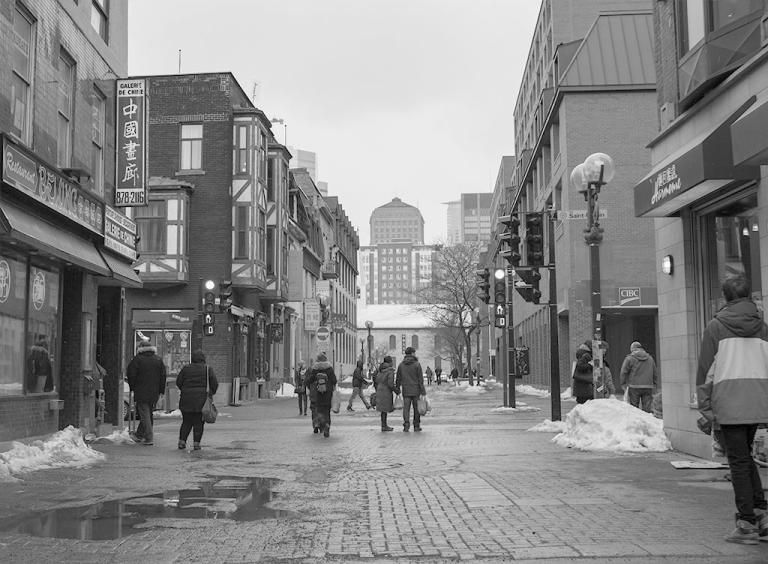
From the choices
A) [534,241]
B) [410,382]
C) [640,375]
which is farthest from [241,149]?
[640,375]

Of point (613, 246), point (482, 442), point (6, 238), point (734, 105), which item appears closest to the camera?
point (734, 105)

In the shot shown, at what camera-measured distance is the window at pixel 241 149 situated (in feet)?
113

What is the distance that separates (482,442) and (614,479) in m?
5.55

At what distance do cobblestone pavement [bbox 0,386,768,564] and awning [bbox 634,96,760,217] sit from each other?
3.39 metres

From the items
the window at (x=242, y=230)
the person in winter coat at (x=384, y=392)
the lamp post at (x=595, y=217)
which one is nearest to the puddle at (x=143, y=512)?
the lamp post at (x=595, y=217)

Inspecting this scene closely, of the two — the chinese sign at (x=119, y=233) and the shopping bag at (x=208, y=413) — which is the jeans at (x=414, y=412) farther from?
the chinese sign at (x=119, y=233)

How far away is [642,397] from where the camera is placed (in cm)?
1775

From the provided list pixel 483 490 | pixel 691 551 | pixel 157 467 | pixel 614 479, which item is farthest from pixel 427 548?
pixel 157 467

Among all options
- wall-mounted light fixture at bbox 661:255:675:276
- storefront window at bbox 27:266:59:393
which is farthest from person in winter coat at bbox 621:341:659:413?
storefront window at bbox 27:266:59:393

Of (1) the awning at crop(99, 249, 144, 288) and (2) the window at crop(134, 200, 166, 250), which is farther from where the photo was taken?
(2) the window at crop(134, 200, 166, 250)

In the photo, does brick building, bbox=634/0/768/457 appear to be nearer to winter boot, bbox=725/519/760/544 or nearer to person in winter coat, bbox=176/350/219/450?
winter boot, bbox=725/519/760/544

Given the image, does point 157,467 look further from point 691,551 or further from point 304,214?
point 304,214

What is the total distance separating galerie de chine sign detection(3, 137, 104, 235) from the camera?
11570 millimetres

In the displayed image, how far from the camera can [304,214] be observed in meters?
52.2
